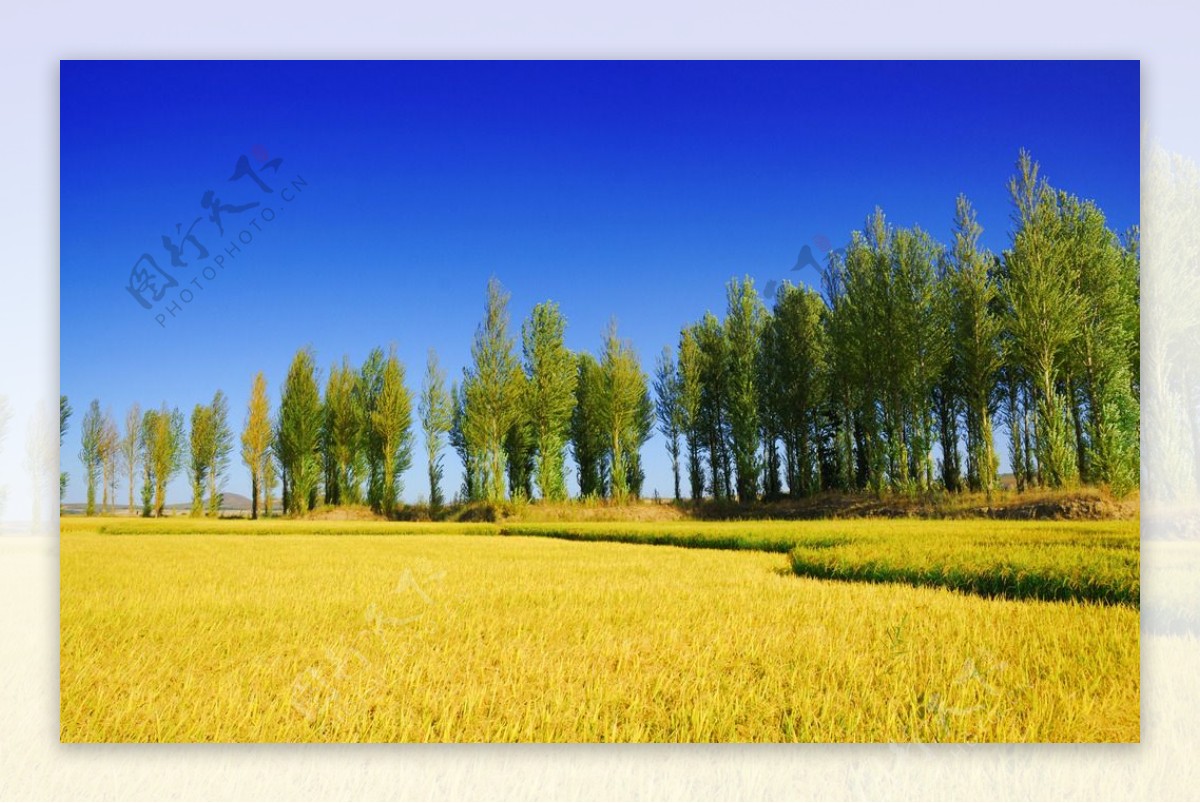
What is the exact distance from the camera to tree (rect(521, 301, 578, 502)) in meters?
5.54

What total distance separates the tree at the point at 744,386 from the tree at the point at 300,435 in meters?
2.90

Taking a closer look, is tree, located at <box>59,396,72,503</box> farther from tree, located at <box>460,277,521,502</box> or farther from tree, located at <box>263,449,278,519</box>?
tree, located at <box>460,277,521,502</box>

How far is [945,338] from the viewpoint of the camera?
6020 millimetres

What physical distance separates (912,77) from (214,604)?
5.51 m

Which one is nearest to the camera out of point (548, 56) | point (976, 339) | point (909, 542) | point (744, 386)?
point (548, 56)

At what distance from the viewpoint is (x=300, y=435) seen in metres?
5.96

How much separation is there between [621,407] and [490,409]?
974 mm

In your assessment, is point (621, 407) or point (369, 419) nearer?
point (621, 407)

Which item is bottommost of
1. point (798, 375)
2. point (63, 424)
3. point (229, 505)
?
point (229, 505)

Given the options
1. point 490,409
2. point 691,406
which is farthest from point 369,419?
point 691,406

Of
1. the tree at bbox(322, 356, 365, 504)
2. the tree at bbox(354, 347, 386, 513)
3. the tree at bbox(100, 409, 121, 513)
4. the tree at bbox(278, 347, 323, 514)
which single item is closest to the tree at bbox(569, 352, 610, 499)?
the tree at bbox(354, 347, 386, 513)

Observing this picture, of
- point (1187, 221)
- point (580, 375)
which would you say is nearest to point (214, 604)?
point (580, 375)

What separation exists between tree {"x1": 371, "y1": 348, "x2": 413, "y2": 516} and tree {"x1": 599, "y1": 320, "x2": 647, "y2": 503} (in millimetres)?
1402

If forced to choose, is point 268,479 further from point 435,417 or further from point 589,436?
point 589,436
